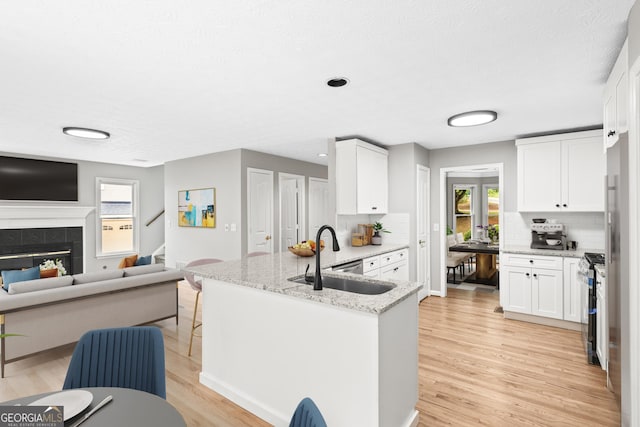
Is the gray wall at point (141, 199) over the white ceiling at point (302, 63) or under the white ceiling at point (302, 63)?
under

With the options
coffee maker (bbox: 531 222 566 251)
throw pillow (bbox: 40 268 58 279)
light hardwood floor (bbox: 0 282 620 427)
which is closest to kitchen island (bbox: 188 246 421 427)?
light hardwood floor (bbox: 0 282 620 427)

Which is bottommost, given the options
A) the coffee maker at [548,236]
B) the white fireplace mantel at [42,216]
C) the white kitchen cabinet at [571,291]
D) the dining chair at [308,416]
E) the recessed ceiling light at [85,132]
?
the white kitchen cabinet at [571,291]

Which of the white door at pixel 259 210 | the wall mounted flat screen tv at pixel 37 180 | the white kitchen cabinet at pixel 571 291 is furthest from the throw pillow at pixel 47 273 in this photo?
the white kitchen cabinet at pixel 571 291

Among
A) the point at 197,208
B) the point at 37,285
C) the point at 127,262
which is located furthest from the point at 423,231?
the point at 37,285

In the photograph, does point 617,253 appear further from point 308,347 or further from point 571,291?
point 571,291

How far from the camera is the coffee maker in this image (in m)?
4.06

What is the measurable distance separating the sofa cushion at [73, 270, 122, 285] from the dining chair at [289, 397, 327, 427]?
3249 mm

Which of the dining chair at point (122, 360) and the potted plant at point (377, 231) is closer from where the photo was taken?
the dining chair at point (122, 360)

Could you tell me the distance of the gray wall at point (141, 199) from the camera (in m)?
6.64

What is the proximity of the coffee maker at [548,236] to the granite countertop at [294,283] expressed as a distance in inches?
94.6

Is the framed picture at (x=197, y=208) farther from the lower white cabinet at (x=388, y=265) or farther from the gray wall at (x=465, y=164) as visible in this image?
the gray wall at (x=465, y=164)

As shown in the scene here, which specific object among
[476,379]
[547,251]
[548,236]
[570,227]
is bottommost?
[476,379]

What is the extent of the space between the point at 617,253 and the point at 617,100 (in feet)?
3.34

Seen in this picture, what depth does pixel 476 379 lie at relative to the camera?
104 inches
